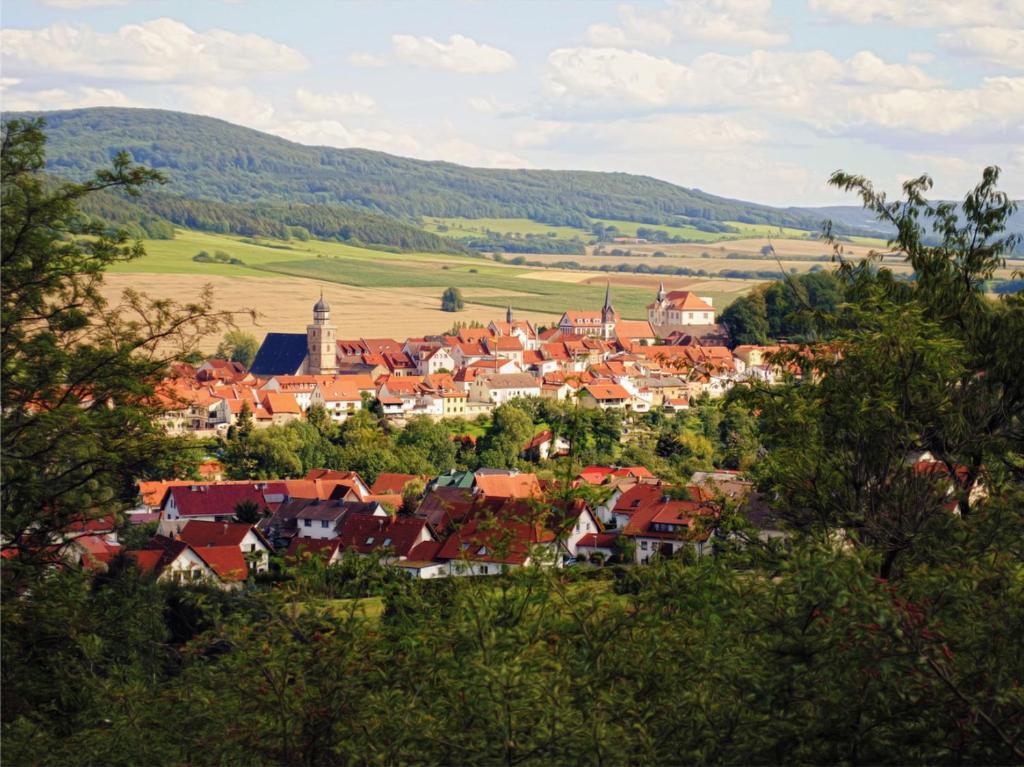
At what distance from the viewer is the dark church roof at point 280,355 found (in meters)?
117

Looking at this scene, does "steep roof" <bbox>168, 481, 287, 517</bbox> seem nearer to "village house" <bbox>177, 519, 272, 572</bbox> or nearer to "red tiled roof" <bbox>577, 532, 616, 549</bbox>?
"village house" <bbox>177, 519, 272, 572</bbox>

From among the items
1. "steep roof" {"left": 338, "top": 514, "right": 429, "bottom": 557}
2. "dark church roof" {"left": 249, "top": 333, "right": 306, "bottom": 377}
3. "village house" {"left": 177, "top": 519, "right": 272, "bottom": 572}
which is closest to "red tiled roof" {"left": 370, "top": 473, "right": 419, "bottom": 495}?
"steep roof" {"left": 338, "top": 514, "right": 429, "bottom": 557}

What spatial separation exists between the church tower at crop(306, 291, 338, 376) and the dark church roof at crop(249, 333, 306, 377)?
887 millimetres

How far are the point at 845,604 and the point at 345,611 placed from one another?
120 inches

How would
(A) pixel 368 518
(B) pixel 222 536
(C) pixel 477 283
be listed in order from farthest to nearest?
(C) pixel 477 283 < (A) pixel 368 518 < (B) pixel 222 536

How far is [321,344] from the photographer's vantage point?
393 feet

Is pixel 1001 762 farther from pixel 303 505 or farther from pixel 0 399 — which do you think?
pixel 303 505

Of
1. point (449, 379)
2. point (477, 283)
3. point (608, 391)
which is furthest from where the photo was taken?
point (477, 283)

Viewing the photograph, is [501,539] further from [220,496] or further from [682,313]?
[682,313]

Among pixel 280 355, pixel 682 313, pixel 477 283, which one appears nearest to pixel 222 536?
pixel 280 355

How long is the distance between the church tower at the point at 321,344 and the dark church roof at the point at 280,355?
89 cm

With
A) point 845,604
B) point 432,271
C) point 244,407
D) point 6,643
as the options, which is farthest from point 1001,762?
point 432,271

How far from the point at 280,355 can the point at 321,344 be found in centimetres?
378

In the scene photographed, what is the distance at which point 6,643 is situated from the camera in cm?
904
